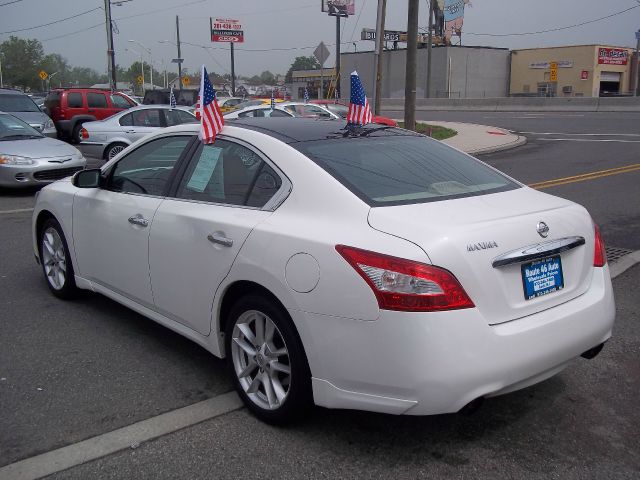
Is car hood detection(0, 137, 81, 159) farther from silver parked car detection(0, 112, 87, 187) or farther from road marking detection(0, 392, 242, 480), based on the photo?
road marking detection(0, 392, 242, 480)

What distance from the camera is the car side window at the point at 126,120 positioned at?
563 inches

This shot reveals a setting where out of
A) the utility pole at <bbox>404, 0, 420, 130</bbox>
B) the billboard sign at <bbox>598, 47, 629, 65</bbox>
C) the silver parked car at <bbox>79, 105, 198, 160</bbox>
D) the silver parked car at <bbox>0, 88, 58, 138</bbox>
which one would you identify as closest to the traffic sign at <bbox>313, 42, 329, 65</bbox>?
the utility pole at <bbox>404, 0, 420, 130</bbox>

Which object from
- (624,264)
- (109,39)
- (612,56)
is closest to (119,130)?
(624,264)

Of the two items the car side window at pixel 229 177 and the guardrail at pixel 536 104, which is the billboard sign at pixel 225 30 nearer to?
the guardrail at pixel 536 104

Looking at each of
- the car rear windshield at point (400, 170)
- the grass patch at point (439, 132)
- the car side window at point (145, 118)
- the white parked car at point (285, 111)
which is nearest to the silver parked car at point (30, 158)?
the car side window at point (145, 118)

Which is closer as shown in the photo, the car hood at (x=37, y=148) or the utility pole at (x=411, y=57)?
the car hood at (x=37, y=148)

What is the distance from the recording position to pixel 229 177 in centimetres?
384

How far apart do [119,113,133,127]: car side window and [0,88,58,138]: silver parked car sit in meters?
3.08

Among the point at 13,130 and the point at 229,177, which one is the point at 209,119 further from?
the point at 13,130

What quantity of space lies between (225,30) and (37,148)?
6712 cm

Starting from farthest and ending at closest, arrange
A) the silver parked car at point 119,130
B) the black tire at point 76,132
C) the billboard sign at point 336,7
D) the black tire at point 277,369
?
the billboard sign at point 336,7 → the black tire at point 76,132 → the silver parked car at point 119,130 → the black tire at point 277,369

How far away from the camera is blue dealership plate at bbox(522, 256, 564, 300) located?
3074 millimetres

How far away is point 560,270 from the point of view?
3.25 metres

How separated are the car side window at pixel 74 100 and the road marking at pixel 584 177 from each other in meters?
14.8
